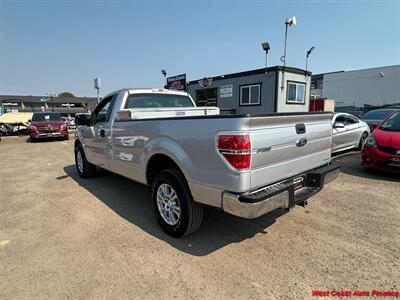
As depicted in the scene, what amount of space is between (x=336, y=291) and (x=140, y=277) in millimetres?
1831

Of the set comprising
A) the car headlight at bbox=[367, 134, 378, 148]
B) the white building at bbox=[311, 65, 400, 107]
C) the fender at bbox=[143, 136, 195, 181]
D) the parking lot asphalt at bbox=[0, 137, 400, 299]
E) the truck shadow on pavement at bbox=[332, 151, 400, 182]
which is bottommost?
the parking lot asphalt at bbox=[0, 137, 400, 299]

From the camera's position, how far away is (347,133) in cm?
805

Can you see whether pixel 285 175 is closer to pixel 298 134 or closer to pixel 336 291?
pixel 298 134

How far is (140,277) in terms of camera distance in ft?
8.20

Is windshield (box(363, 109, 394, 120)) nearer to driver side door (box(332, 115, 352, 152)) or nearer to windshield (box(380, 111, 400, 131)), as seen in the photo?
driver side door (box(332, 115, 352, 152))

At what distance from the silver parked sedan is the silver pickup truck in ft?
15.5

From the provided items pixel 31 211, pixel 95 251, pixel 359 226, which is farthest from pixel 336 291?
pixel 31 211

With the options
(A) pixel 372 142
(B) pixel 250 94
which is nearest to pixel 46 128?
(B) pixel 250 94

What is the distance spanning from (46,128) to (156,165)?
13.5 m

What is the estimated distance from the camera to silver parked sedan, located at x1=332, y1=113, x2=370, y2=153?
775cm

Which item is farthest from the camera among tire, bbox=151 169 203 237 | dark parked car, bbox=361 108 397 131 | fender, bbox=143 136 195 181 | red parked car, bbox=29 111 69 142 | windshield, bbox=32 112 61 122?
windshield, bbox=32 112 61 122

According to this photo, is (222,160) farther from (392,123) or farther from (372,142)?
(392,123)

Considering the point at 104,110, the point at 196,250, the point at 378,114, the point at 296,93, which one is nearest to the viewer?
the point at 196,250

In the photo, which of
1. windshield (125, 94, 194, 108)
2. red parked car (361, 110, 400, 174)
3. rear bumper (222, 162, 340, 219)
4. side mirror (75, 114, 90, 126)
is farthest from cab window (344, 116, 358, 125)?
side mirror (75, 114, 90, 126)
